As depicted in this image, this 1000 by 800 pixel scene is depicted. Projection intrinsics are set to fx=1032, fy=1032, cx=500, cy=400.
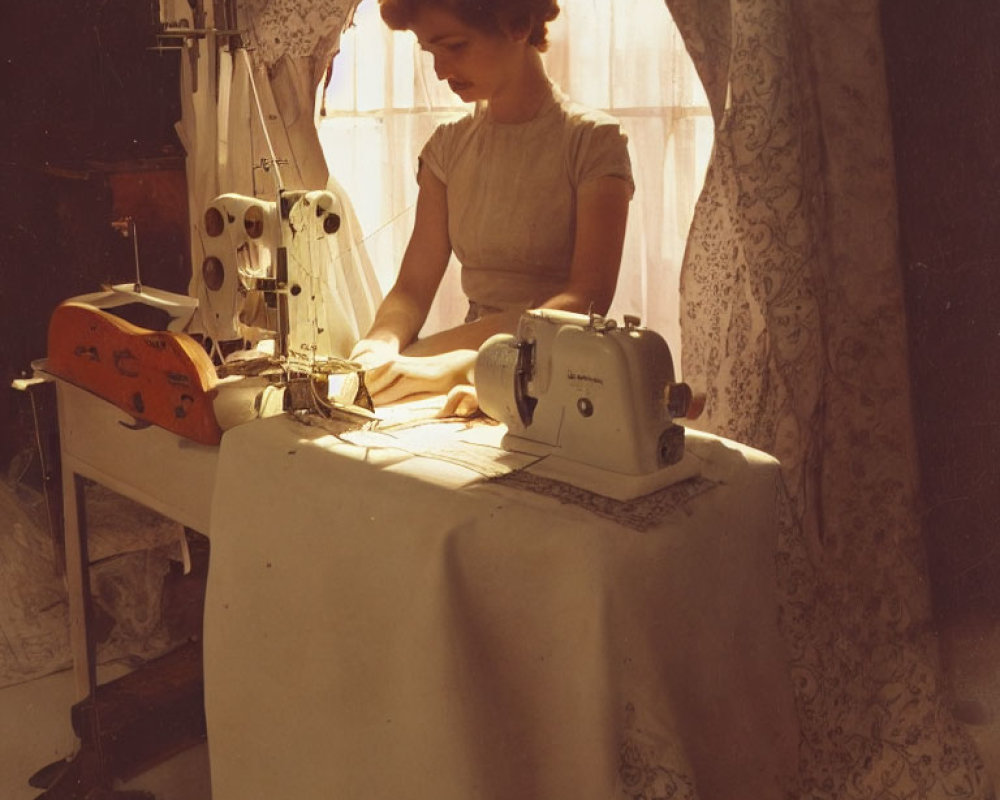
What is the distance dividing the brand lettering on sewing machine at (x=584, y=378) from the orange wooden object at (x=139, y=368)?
0.59 metres

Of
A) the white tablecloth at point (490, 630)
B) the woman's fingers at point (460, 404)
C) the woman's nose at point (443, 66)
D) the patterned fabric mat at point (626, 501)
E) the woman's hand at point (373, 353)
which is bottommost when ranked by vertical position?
the white tablecloth at point (490, 630)

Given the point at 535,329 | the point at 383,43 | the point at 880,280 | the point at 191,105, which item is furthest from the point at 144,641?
the point at 880,280

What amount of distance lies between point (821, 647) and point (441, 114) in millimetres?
1522

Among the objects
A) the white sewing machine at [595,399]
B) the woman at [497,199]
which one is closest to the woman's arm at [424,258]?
the woman at [497,199]

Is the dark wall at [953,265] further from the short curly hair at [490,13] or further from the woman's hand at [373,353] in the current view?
the woman's hand at [373,353]

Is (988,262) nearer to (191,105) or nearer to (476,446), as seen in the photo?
(476,446)

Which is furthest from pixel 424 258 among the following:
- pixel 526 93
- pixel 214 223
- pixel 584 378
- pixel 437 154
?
pixel 584 378

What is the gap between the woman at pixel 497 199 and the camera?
184cm

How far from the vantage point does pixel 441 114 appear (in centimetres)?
256

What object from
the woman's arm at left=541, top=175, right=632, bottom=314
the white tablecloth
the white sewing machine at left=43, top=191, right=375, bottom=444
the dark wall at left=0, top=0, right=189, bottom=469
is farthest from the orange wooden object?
the dark wall at left=0, top=0, right=189, bottom=469

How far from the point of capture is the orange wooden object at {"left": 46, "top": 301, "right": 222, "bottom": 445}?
5.18ft

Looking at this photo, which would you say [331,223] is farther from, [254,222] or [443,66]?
[443,66]

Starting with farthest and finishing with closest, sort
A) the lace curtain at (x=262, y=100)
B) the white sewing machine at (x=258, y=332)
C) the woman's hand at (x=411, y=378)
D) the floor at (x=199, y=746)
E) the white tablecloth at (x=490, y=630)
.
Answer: the lace curtain at (x=262, y=100)
the floor at (x=199, y=746)
the woman's hand at (x=411, y=378)
the white sewing machine at (x=258, y=332)
the white tablecloth at (x=490, y=630)

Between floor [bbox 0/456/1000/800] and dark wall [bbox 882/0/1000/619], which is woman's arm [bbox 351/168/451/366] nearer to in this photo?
dark wall [bbox 882/0/1000/619]
